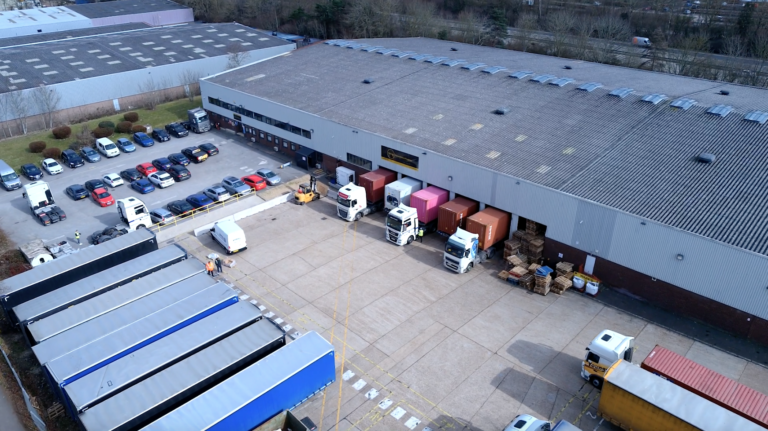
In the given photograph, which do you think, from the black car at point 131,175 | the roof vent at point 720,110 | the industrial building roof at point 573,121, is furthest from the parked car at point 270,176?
the roof vent at point 720,110

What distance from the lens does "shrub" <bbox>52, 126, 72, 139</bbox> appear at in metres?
53.3

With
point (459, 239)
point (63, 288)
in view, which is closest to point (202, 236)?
point (63, 288)

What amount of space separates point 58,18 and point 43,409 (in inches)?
3832

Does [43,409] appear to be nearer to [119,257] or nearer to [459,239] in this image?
[119,257]

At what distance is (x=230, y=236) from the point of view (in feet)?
109

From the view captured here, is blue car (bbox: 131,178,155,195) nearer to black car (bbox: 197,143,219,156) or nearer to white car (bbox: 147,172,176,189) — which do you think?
white car (bbox: 147,172,176,189)

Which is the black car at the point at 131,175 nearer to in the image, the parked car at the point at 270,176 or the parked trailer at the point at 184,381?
the parked car at the point at 270,176

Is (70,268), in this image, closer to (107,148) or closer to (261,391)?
(261,391)

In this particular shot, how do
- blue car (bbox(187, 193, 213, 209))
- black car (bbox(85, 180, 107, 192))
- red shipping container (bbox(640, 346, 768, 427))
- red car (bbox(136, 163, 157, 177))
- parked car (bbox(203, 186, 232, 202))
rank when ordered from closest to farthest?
red shipping container (bbox(640, 346, 768, 427)), blue car (bbox(187, 193, 213, 209)), parked car (bbox(203, 186, 232, 202)), black car (bbox(85, 180, 107, 192)), red car (bbox(136, 163, 157, 177))

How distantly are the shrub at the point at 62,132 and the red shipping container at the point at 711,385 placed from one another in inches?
2192

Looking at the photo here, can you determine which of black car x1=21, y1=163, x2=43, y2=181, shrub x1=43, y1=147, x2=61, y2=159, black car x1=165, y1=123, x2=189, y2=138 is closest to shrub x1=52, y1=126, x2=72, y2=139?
shrub x1=43, y1=147, x2=61, y2=159

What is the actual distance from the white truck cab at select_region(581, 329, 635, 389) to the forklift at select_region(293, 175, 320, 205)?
23.7m

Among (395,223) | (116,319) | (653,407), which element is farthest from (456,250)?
(116,319)

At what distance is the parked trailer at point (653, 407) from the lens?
62.0 feet
